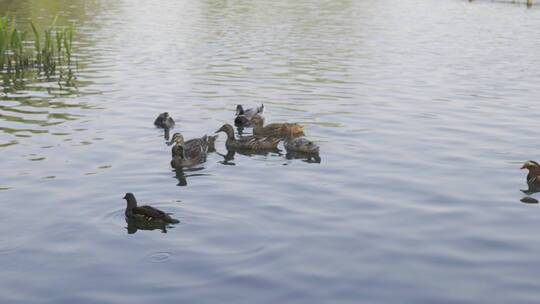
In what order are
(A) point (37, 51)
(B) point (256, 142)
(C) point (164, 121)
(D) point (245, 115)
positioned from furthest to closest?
(A) point (37, 51)
(D) point (245, 115)
(C) point (164, 121)
(B) point (256, 142)

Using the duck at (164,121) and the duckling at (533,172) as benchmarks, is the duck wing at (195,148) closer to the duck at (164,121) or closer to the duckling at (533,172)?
the duck at (164,121)

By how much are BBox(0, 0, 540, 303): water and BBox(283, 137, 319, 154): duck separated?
1.50 ft

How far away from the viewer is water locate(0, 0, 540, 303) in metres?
10.1

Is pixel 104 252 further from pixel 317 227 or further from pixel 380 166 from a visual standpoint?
pixel 380 166

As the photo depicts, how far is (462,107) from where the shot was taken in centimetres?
2353

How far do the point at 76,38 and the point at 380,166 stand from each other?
31130 mm

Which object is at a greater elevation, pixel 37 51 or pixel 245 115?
pixel 37 51

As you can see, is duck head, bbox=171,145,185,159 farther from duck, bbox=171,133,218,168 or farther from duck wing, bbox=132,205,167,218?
duck wing, bbox=132,205,167,218

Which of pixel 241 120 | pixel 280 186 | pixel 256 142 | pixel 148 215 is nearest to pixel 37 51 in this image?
pixel 241 120

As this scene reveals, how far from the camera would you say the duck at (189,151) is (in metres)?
16.0

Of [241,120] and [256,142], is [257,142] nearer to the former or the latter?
[256,142]

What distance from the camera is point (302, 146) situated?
17062 mm

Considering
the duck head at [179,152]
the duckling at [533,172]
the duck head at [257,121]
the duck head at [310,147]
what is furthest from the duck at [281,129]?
the duckling at [533,172]

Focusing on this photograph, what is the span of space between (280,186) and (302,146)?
8.71 ft
